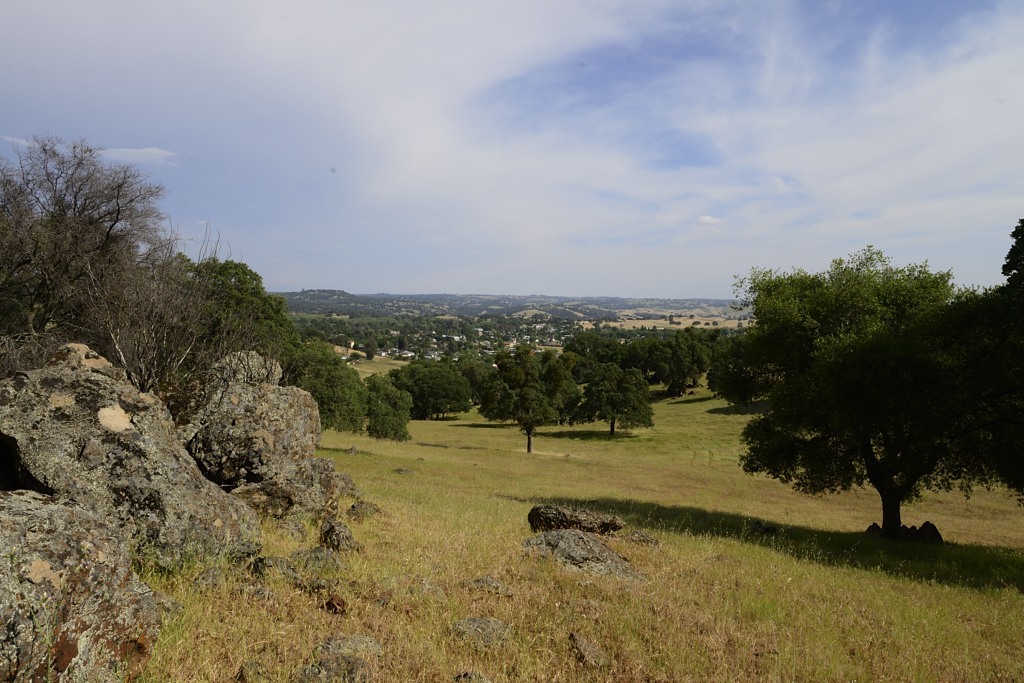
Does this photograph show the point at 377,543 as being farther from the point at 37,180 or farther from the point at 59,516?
the point at 37,180

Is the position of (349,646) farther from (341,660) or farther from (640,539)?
(640,539)

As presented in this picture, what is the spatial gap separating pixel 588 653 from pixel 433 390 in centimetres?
10065

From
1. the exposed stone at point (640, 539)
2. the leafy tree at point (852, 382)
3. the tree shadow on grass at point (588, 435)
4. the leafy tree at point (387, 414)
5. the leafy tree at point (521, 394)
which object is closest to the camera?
the exposed stone at point (640, 539)

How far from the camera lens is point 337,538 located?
9977 millimetres

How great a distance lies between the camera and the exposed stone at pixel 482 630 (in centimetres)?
679

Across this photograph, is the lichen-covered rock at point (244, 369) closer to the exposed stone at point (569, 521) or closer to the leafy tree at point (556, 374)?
the exposed stone at point (569, 521)

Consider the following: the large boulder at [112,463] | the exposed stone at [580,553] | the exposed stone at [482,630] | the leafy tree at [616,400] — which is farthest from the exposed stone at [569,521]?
the leafy tree at [616,400]

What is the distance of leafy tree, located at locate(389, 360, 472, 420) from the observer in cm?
10606

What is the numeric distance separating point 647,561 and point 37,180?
28799 millimetres

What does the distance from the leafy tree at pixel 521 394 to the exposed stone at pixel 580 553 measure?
4824cm

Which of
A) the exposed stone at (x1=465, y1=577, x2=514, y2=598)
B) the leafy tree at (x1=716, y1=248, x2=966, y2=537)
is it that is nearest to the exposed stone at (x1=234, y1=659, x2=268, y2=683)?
the exposed stone at (x1=465, y1=577, x2=514, y2=598)

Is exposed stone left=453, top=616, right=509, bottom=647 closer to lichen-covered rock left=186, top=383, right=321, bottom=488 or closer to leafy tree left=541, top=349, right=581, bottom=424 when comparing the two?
lichen-covered rock left=186, top=383, right=321, bottom=488

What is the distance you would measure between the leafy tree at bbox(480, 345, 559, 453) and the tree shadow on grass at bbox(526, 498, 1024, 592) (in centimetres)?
3327

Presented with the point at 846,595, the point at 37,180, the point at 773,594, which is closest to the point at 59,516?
the point at 773,594
